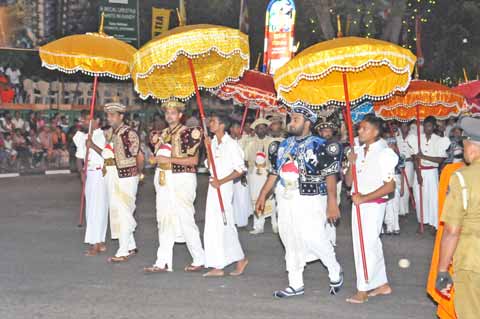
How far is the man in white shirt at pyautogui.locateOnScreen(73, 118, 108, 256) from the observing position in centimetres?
1149

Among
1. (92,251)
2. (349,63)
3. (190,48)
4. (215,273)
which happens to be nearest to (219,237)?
(215,273)

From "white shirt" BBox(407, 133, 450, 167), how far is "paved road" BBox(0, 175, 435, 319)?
4.69ft

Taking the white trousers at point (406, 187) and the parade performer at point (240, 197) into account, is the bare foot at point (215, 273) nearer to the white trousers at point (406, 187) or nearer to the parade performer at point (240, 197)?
the parade performer at point (240, 197)

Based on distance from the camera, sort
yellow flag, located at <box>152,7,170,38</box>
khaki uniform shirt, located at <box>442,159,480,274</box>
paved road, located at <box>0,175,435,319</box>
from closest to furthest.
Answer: khaki uniform shirt, located at <box>442,159,480,274</box>, paved road, located at <box>0,175,435,319</box>, yellow flag, located at <box>152,7,170,38</box>

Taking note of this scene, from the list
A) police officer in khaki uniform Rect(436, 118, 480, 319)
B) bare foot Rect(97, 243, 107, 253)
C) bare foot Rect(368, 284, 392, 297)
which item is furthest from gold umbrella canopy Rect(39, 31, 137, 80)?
police officer in khaki uniform Rect(436, 118, 480, 319)

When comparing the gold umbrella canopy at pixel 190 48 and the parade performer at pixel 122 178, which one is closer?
the gold umbrella canopy at pixel 190 48

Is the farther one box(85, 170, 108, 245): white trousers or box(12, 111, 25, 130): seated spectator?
box(12, 111, 25, 130): seated spectator

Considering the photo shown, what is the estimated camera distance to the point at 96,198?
11.7 metres

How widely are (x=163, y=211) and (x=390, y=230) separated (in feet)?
15.8

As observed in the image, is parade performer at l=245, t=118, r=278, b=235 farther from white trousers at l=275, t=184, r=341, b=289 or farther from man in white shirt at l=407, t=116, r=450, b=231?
white trousers at l=275, t=184, r=341, b=289

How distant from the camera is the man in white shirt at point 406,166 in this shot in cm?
1514

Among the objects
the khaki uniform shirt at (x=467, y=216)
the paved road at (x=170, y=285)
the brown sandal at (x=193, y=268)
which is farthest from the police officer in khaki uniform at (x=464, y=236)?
the brown sandal at (x=193, y=268)

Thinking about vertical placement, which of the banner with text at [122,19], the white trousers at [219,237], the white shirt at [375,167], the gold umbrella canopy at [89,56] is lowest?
the white trousers at [219,237]

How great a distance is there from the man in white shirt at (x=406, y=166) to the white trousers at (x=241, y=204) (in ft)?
9.02
